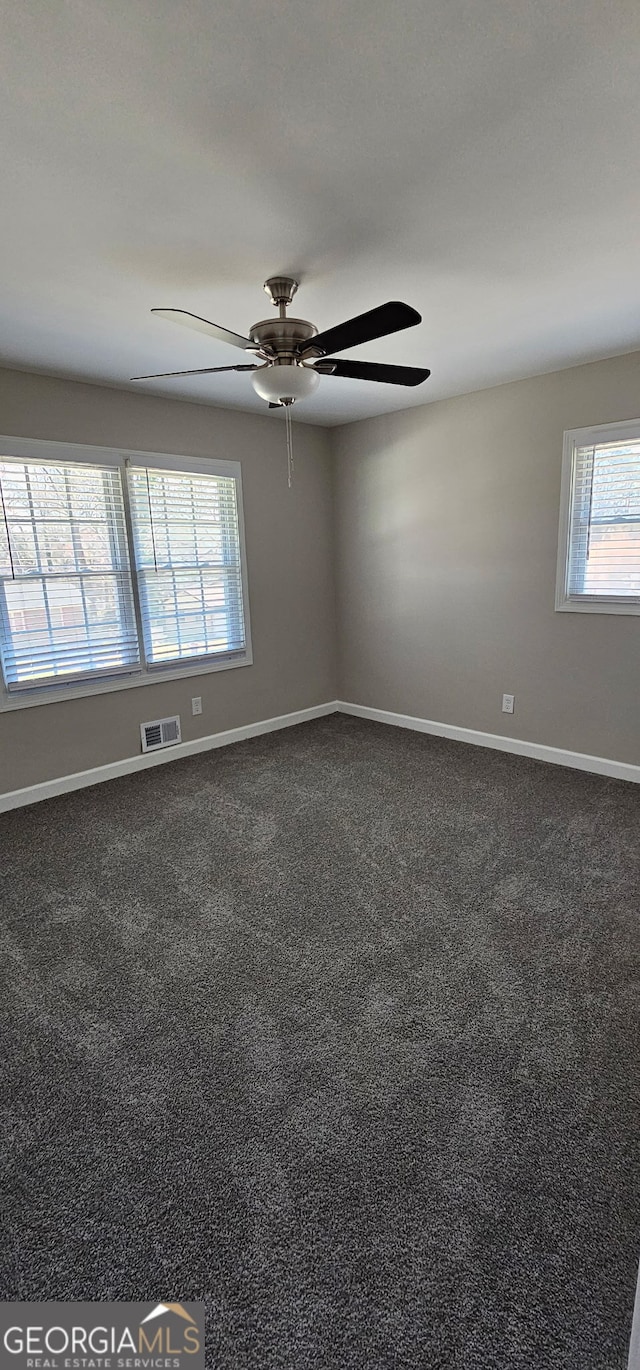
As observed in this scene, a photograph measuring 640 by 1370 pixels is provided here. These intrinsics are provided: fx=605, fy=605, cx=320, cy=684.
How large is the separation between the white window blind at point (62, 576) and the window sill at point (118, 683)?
0.06m

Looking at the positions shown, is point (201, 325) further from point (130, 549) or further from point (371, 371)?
point (130, 549)

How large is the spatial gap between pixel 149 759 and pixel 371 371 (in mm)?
2863

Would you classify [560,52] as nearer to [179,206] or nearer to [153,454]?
[179,206]

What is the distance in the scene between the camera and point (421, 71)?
1.36 metres

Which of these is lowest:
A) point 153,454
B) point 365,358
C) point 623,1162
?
point 623,1162

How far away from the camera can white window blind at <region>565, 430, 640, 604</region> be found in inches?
138

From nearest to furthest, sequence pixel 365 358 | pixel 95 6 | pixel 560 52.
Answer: pixel 95 6 → pixel 560 52 → pixel 365 358

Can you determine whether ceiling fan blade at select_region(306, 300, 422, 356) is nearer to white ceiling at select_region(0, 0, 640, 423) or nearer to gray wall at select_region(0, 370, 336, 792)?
white ceiling at select_region(0, 0, 640, 423)

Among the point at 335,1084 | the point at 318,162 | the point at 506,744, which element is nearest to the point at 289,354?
the point at 318,162

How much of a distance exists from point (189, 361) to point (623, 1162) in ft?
12.3

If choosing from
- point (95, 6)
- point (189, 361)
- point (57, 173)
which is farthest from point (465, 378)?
point (95, 6)

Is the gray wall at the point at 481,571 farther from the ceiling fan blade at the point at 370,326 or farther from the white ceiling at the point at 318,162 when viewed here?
the ceiling fan blade at the point at 370,326

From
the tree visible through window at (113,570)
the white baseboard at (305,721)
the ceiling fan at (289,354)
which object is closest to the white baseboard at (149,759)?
the white baseboard at (305,721)

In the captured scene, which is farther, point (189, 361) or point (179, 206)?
point (189, 361)
